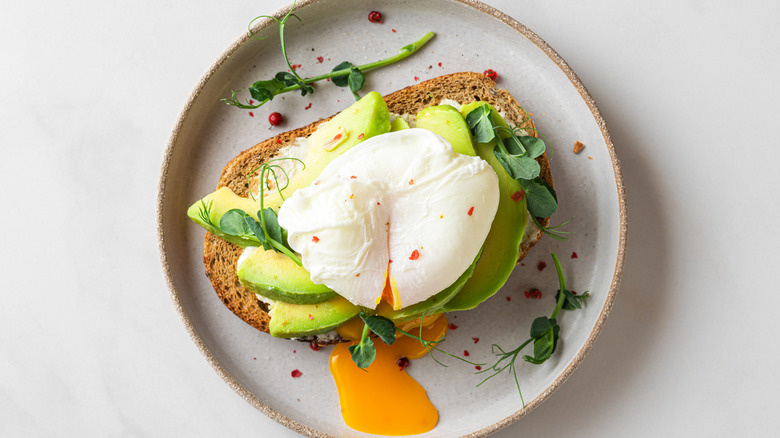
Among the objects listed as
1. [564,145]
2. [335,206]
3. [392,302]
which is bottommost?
[392,302]

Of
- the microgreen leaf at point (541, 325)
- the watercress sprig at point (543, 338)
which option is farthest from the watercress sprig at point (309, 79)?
the microgreen leaf at point (541, 325)

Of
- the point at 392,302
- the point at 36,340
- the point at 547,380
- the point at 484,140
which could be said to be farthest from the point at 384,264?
the point at 36,340

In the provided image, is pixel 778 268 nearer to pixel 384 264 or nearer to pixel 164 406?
pixel 384 264

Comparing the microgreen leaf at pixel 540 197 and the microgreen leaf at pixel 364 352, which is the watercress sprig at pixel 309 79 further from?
the microgreen leaf at pixel 364 352

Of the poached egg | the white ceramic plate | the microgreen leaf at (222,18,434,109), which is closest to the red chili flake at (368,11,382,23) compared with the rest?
the white ceramic plate

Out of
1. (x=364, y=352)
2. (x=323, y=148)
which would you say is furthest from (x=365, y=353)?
(x=323, y=148)

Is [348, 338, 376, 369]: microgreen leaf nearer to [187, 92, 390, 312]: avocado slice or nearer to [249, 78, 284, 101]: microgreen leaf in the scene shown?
A: [187, 92, 390, 312]: avocado slice
